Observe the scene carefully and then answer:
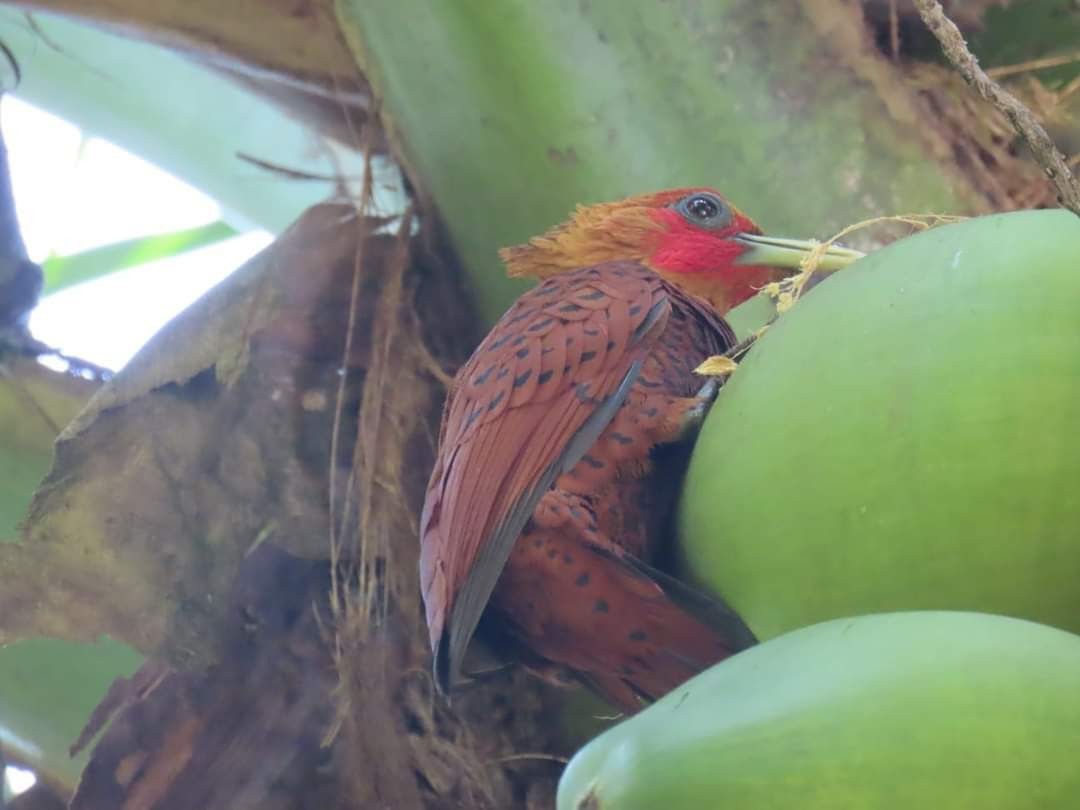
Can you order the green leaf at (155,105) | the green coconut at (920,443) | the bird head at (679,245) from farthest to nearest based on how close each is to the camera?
the green leaf at (155,105) < the bird head at (679,245) < the green coconut at (920,443)

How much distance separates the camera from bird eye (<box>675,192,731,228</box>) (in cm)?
166

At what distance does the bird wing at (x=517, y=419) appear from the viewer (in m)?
1.18

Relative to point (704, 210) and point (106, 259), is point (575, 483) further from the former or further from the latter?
point (106, 259)

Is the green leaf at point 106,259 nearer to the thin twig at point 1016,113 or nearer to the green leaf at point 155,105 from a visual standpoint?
the green leaf at point 155,105

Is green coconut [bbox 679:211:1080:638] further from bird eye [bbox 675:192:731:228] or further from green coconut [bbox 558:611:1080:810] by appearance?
bird eye [bbox 675:192:731:228]

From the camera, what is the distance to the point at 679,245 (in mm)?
1855

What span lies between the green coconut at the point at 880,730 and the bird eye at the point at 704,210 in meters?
1.06

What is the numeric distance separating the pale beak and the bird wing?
15cm

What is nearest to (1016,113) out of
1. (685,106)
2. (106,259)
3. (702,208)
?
(685,106)

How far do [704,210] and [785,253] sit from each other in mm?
166

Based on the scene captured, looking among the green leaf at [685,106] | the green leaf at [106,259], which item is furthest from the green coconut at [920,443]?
the green leaf at [106,259]

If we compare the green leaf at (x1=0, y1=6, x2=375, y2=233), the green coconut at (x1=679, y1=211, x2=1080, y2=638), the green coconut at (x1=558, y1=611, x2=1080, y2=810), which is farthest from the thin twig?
the green leaf at (x1=0, y1=6, x2=375, y2=233)

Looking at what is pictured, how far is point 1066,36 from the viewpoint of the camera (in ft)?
5.39

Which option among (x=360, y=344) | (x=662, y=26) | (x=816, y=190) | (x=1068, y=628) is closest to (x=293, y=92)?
(x=360, y=344)
